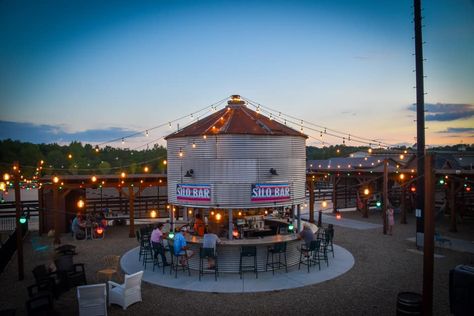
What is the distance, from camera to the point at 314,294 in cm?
1054

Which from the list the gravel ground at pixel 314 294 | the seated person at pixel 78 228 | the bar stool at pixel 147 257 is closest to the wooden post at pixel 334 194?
the gravel ground at pixel 314 294

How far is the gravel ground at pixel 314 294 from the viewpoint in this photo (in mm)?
9461

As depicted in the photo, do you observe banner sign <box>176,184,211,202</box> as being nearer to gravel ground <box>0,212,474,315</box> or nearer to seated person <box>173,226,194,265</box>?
seated person <box>173,226,194,265</box>

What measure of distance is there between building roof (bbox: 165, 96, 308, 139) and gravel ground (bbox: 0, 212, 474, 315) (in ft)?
19.7

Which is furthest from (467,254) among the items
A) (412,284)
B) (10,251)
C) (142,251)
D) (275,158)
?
(10,251)

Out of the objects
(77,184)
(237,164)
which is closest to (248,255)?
(237,164)

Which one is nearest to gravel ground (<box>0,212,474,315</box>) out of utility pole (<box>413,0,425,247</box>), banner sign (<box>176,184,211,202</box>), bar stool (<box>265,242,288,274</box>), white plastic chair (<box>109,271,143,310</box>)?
white plastic chair (<box>109,271,143,310</box>)

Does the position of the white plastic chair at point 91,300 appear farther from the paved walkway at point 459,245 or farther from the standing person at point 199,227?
the paved walkway at point 459,245

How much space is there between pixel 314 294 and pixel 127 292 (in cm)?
573

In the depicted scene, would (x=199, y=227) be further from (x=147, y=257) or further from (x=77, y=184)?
(x=77, y=184)

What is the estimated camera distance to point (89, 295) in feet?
29.4

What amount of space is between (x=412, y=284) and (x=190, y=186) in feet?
29.0

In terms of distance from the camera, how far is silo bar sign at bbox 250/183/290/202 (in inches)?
521

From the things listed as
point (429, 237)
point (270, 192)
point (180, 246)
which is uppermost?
point (270, 192)
